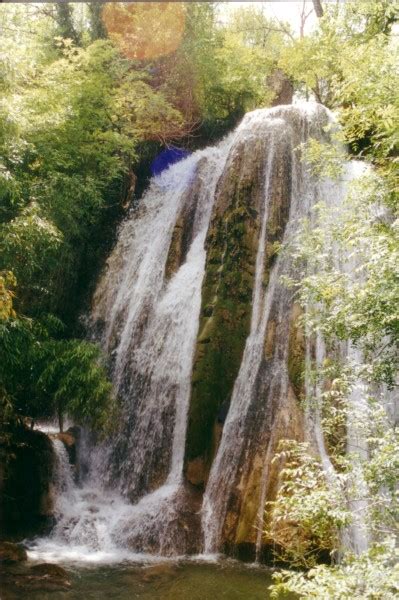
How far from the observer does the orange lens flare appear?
18.3m

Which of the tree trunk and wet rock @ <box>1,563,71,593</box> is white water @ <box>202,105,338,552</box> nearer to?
wet rock @ <box>1,563,71,593</box>

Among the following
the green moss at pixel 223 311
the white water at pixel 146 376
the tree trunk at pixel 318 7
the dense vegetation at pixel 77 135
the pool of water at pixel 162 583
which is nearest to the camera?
the pool of water at pixel 162 583

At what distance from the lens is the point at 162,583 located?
7.82 metres

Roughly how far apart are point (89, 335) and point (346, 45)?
33.0 ft

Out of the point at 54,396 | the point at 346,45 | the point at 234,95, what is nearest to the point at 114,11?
the point at 234,95

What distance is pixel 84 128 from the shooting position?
50.1ft

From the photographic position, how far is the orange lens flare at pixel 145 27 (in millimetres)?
18344

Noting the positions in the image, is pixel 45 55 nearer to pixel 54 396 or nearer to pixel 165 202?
pixel 165 202

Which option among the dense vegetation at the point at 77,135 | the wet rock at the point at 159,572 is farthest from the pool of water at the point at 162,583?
the dense vegetation at the point at 77,135

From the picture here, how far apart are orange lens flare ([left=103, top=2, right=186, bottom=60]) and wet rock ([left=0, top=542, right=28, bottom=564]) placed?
1703 centimetres

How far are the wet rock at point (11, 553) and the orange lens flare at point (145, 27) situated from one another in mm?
17026

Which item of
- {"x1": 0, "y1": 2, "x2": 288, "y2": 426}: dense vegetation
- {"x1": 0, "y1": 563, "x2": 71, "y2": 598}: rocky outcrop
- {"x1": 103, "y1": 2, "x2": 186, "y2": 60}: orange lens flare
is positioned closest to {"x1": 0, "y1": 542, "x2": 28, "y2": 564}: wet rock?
{"x1": 0, "y1": 563, "x2": 71, "y2": 598}: rocky outcrop

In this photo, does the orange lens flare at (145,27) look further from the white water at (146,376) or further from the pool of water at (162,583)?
the pool of water at (162,583)

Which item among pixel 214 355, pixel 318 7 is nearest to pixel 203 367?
pixel 214 355
